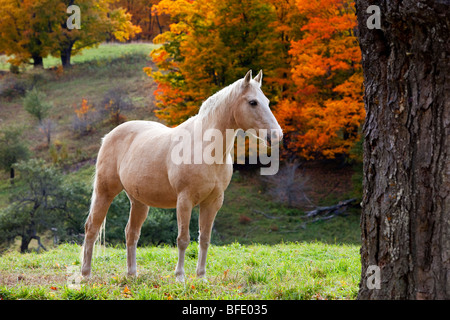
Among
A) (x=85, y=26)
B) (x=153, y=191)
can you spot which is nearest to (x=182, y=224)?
(x=153, y=191)

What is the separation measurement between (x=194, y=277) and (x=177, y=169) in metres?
1.21

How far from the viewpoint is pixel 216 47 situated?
1483 centimetres

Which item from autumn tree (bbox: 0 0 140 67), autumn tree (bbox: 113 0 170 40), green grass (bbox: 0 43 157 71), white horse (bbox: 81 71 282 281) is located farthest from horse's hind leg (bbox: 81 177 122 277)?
autumn tree (bbox: 113 0 170 40)

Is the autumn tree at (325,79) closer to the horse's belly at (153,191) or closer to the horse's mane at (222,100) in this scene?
the horse's mane at (222,100)

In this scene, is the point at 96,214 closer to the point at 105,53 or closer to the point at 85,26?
the point at 85,26

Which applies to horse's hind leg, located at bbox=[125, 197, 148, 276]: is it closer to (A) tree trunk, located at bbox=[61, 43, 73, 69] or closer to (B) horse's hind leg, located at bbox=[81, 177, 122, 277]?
(B) horse's hind leg, located at bbox=[81, 177, 122, 277]

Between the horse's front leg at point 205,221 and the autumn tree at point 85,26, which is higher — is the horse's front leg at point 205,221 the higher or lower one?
the lower one

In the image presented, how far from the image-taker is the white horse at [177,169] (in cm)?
470

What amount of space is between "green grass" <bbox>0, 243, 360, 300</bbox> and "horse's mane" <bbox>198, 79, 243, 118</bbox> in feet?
5.77

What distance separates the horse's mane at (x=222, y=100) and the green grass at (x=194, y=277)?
5.77 ft

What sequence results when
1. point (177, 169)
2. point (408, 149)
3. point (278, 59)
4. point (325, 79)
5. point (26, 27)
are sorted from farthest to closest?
point (26, 27) < point (278, 59) < point (325, 79) < point (177, 169) < point (408, 149)

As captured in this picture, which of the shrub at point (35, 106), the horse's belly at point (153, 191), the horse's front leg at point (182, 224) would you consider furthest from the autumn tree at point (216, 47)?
the horse's front leg at point (182, 224)

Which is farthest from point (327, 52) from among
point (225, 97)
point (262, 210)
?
point (225, 97)
